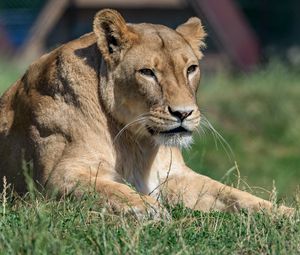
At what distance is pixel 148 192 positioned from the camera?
19.8 ft

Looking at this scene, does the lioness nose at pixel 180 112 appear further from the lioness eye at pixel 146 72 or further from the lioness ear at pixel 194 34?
the lioness ear at pixel 194 34

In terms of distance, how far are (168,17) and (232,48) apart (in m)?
1.07

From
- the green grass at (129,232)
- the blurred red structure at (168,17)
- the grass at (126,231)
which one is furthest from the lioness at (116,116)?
the blurred red structure at (168,17)

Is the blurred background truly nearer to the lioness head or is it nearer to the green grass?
the lioness head

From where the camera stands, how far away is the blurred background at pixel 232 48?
568 inches

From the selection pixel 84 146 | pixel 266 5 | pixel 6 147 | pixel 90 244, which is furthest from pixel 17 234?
pixel 266 5

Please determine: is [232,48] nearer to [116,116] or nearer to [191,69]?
[191,69]

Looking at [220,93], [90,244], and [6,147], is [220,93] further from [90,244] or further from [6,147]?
[90,244]

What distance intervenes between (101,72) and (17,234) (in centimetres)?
163

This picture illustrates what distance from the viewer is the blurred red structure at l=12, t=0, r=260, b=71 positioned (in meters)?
→ 16.7

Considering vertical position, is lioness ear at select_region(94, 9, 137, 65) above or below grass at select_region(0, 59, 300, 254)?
above

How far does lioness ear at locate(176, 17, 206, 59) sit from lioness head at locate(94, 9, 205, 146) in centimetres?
19

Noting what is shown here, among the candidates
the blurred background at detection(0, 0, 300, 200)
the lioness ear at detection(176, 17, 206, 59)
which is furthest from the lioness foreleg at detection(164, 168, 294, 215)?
the blurred background at detection(0, 0, 300, 200)

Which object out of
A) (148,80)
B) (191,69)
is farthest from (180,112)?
(191,69)
